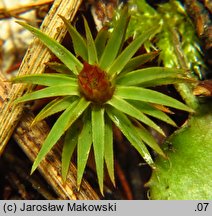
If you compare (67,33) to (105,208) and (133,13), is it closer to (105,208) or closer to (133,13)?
(133,13)

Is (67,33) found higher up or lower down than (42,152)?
higher up

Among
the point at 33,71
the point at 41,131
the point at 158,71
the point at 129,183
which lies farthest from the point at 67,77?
the point at 129,183

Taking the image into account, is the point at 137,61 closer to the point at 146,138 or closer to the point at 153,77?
the point at 153,77

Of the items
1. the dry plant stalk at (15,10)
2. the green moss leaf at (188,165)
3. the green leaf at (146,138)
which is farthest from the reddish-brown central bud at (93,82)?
the dry plant stalk at (15,10)

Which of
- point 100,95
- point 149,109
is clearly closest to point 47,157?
point 100,95

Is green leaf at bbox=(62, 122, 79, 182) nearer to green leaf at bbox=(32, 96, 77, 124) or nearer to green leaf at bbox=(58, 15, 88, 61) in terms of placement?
green leaf at bbox=(32, 96, 77, 124)

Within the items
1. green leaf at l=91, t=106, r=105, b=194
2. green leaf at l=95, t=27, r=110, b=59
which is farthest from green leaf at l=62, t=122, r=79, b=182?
green leaf at l=95, t=27, r=110, b=59

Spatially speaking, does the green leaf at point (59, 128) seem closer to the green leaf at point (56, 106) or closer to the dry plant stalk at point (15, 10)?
the green leaf at point (56, 106)
